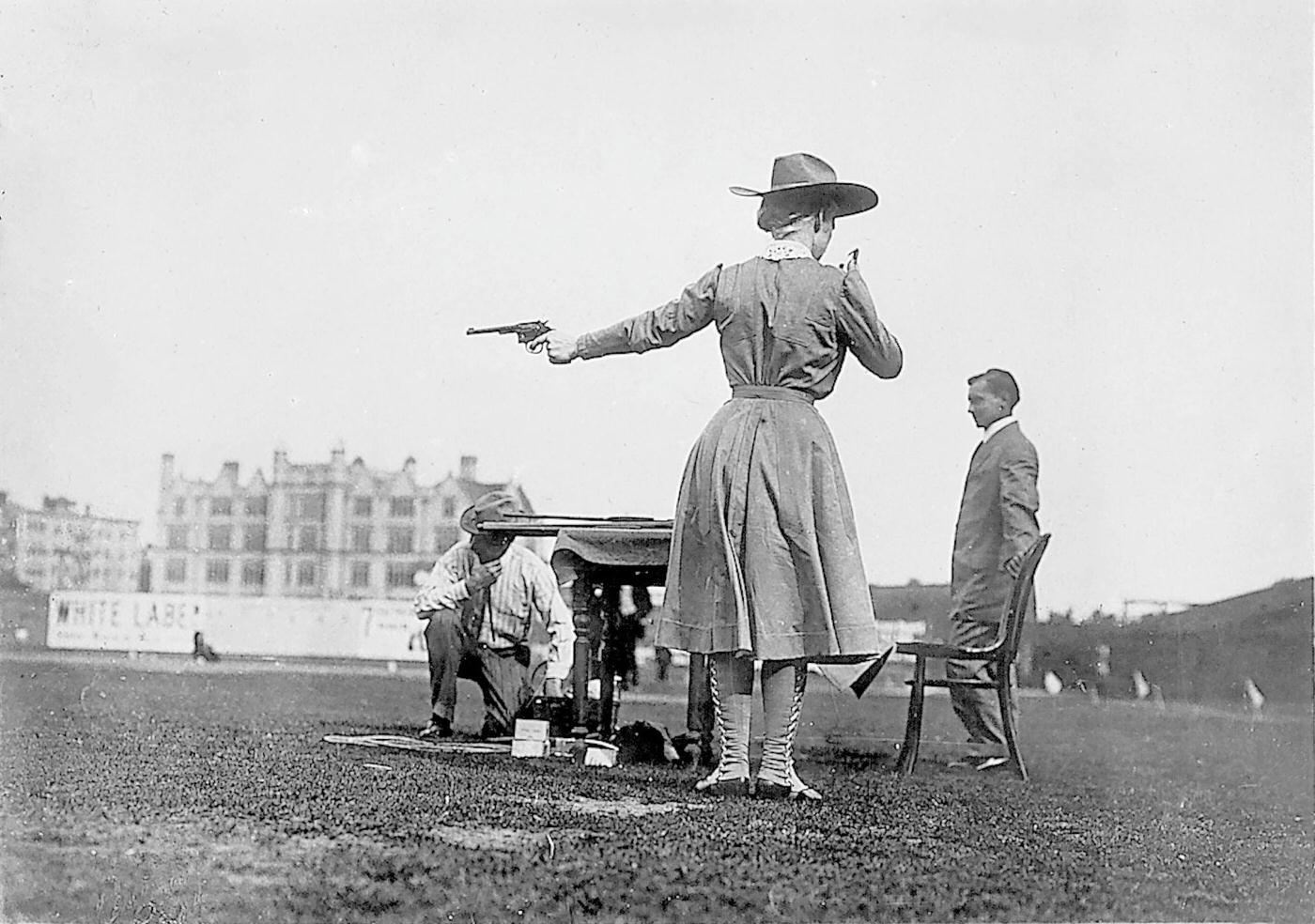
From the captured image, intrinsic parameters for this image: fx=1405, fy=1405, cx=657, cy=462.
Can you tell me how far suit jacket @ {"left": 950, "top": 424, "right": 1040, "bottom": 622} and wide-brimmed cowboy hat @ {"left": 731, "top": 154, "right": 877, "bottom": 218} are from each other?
1.43 meters

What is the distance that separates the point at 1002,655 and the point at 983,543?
0.65m

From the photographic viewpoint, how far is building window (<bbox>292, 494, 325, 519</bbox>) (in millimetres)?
6180

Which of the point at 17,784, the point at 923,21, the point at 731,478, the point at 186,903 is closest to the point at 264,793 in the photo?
the point at 186,903

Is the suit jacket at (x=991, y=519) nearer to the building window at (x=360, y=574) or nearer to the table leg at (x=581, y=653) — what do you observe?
the table leg at (x=581, y=653)

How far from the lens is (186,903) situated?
3.22 meters

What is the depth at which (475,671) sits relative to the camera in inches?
216

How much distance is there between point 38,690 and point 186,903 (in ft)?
4.49

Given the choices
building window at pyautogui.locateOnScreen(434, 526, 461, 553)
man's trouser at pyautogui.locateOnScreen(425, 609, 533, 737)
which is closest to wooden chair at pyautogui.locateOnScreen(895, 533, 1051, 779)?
man's trouser at pyautogui.locateOnScreen(425, 609, 533, 737)

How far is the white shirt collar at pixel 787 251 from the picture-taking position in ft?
12.7

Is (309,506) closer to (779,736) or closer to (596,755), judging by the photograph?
(596,755)

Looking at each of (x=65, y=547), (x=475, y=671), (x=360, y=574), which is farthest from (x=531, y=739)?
(x=360, y=574)

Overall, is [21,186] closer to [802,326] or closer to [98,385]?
[98,385]

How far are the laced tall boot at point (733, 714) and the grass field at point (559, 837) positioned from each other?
152 millimetres

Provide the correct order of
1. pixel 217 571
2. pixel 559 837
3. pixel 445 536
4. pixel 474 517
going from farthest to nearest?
pixel 445 536, pixel 217 571, pixel 474 517, pixel 559 837
